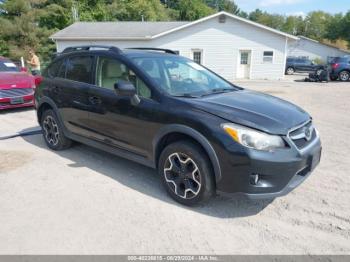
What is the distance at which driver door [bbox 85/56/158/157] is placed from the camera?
3.84 meters

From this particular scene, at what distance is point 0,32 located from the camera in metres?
27.5

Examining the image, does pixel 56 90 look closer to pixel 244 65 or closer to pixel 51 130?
pixel 51 130

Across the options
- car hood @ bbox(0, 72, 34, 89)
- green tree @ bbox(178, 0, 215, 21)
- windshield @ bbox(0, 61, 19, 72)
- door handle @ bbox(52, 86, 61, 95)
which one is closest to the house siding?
windshield @ bbox(0, 61, 19, 72)

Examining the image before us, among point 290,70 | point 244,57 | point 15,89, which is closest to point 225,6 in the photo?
point 290,70

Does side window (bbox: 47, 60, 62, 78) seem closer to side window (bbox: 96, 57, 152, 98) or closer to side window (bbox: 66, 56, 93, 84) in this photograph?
side window (bbox: 66, 56, 93, 84)

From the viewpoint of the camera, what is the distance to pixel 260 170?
307 cm

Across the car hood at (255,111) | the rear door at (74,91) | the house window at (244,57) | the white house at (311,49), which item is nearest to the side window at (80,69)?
the rear door at (74,91)

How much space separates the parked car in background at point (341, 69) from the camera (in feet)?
69.8

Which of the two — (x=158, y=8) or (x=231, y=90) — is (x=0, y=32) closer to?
(x=231, y=90)

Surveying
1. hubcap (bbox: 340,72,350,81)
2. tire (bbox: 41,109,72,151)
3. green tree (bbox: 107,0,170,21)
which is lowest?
hubcap (bbox: 340,72,350,81)

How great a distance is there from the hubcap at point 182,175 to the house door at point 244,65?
20.9 meters

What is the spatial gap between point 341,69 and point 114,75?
838 inches

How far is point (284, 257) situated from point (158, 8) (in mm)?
60581

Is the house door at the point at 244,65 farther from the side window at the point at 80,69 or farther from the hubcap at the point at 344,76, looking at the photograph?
the side window at the point at 80,69
